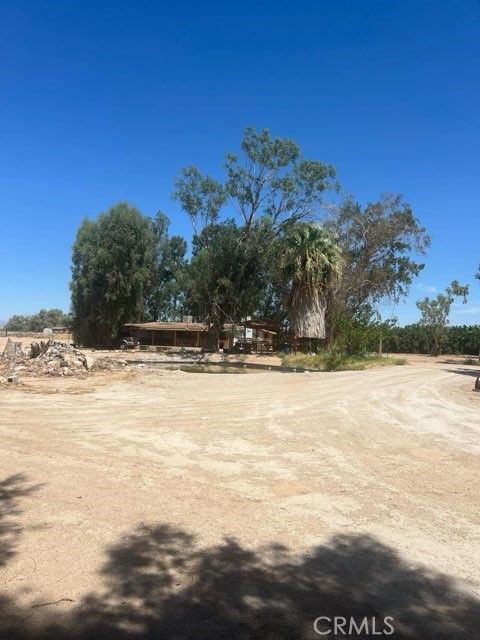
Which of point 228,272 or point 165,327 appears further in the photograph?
point 165,327

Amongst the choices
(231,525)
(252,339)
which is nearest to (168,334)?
A: (252,339)

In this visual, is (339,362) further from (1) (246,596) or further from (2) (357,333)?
(1) (246,596)

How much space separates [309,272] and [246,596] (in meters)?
30.1

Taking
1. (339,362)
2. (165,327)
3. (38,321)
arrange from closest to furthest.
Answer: (339,362) → (165,327) → (38,321)

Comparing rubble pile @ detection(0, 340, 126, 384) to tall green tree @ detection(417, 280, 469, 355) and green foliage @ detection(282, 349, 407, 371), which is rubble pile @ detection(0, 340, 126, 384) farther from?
tall green tree @ detection(417, 280, 469, 355)

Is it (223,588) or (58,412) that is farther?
(58,412)

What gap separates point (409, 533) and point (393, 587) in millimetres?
1160

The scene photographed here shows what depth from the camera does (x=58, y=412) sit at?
10219 millimetres

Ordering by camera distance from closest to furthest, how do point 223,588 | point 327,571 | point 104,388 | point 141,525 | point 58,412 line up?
point 223,588
point 327,571
point 141,525
point 58,412
point 104,388

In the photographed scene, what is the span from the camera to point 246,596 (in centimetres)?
345

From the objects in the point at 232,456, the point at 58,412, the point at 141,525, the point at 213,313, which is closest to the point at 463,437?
the point at 232,456

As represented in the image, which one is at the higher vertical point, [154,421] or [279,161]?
[279,161]

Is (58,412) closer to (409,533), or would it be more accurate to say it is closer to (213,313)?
(409,533)

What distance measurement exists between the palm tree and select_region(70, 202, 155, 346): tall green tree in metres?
19.6
